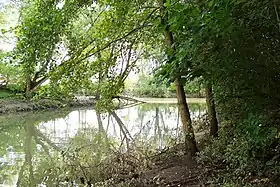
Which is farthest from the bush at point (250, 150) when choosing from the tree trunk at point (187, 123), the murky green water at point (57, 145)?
the murky green water at point (57, 145)

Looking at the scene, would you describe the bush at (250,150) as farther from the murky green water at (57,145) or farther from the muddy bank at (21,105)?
the muddy bank at (21,105)

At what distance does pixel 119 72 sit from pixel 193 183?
12.4 ft

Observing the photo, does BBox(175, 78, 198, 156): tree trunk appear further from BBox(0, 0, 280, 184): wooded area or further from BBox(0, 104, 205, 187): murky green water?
BBox(0, 104, 205, 187): murky green water

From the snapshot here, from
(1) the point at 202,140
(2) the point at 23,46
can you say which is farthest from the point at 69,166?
(1) the point at 202,140

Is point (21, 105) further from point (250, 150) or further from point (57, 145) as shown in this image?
point (250, 150)

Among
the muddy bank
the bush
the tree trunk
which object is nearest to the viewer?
the bush

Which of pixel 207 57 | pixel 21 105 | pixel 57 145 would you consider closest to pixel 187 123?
pixel 207 57

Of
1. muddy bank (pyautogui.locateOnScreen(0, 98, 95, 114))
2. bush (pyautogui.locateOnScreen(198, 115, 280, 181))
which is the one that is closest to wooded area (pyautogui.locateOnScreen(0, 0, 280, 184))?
bush (pyautogui.locateOnScreen(198, 115, 280, 181))

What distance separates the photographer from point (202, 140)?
8.40 meters

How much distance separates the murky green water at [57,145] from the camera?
25.1 feet

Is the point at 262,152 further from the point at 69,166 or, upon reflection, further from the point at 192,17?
the point at 69,166

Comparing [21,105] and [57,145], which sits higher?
[21,105]

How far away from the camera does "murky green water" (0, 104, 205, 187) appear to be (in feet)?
25.1

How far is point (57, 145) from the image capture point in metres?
12.4
